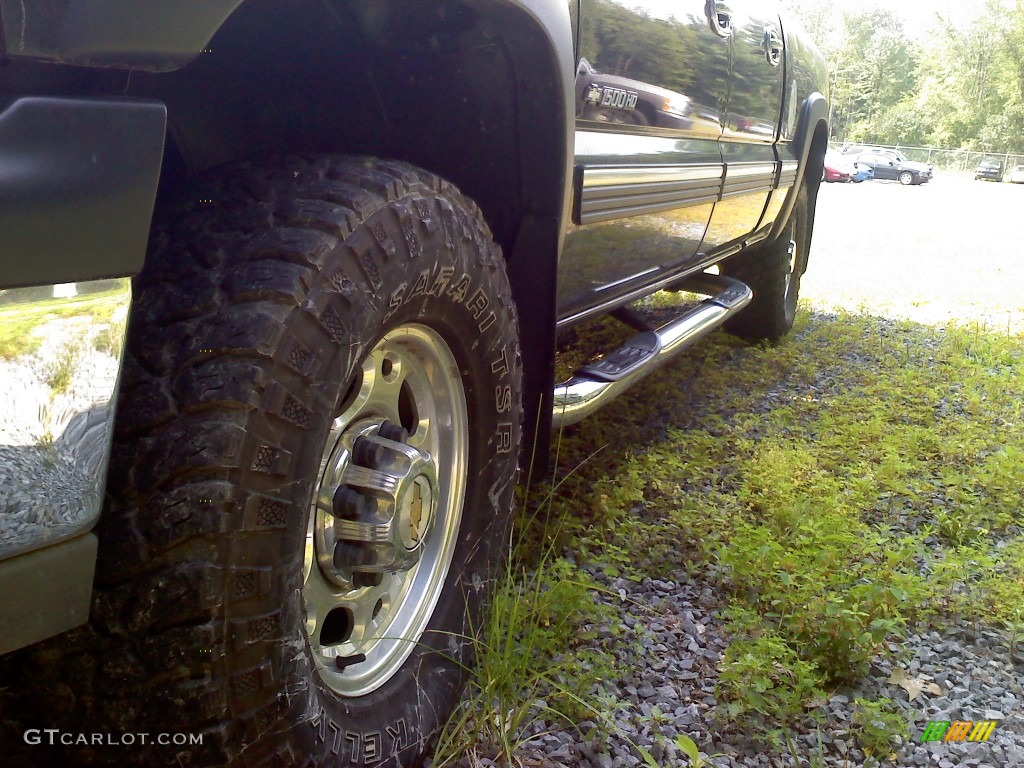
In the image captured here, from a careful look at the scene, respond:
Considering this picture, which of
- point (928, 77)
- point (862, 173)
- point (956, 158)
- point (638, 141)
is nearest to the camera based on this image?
point (638, 141)

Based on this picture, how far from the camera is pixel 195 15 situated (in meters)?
1.04

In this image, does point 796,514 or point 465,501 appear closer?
point 465,501

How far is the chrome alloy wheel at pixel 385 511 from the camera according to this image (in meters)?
1.53

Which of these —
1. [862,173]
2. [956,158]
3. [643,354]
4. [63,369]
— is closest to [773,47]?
[643,354]

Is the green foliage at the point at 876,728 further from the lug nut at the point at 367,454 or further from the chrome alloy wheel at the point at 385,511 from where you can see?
the lug nut at the point at 367,454

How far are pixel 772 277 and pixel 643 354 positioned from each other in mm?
2357

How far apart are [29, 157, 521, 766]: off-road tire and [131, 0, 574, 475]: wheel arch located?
23cm

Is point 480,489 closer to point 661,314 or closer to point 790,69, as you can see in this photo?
point 790,69

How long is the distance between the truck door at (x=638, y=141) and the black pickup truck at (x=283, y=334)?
0.05 ft

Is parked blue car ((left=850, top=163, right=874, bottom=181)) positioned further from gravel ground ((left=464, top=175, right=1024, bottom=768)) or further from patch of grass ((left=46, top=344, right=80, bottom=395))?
patch of grass ((left=46, top=344, right=80, bottom=395))

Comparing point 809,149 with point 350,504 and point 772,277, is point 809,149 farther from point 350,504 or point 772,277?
point 350,504

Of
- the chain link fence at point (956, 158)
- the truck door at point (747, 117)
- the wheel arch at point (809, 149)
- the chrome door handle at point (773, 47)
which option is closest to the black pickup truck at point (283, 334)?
the truck door at point (747, 117)

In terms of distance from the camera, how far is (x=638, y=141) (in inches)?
97.0

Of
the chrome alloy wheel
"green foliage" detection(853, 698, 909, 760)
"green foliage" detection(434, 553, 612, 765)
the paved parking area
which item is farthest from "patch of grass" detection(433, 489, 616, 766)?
the paved parking area
